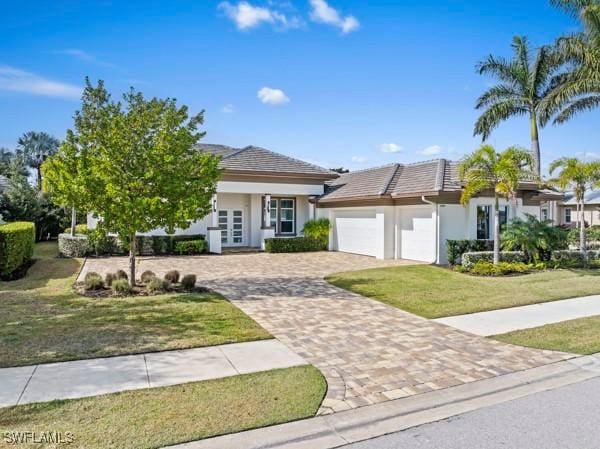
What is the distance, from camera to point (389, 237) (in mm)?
19891

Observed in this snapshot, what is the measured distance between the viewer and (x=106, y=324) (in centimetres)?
810

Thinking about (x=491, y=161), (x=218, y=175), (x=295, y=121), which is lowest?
(x=218, y=175)

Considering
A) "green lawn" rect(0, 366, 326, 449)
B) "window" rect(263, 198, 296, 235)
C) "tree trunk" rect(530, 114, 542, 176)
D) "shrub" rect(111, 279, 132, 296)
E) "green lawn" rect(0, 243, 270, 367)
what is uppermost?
"tree trunk" rect(530, 114, 542, 176)

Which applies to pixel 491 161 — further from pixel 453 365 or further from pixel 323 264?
pixel 453 365

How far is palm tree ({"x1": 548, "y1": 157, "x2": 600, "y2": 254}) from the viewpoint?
17.1m

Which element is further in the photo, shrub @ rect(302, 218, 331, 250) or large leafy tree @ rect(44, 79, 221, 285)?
shrub @ rect(302, 218, 331, 250)

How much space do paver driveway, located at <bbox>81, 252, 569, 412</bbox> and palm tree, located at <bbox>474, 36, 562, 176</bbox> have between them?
20611 millimetres

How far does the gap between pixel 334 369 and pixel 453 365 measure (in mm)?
1827

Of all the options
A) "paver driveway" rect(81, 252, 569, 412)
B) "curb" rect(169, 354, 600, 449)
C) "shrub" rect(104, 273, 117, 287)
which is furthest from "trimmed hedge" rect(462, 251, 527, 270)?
"shrub" rect(104, 273, 117, 287)

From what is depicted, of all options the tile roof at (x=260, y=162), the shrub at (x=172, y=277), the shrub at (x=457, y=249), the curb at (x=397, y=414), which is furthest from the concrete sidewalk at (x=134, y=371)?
the tile roof at (x=260, y=162)

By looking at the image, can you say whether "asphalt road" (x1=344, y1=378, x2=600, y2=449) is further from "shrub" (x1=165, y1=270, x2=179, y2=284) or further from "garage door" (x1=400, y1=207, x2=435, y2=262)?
"garage door" (x1=400, y1=207, x2=435, y2=262)

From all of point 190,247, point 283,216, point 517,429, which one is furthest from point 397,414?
point 283,216

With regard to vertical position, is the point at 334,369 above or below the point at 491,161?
below

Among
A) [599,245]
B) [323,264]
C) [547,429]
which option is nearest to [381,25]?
[323,264]
